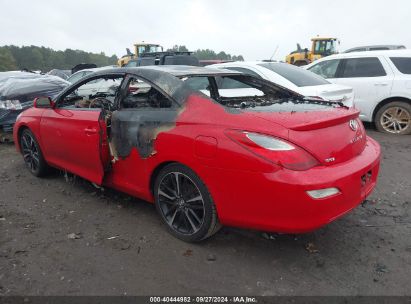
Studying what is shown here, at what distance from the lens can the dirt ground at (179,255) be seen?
102 inches

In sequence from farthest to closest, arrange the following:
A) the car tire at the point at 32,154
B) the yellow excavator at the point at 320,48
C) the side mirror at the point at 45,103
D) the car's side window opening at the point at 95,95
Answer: the yellow excavator at the point at 320,48 < the car tire at the point at 32,154 < the side mirror at the point at 45,103 < the car's side window opening at the point at 95,95

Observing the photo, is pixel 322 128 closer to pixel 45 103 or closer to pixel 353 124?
pixel 353 124

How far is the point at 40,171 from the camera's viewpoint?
4.84 metres

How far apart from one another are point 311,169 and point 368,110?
583 centimetres

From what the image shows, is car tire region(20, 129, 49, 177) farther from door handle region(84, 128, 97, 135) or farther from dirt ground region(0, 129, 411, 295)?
door handle region(84, 128, 97, 135)

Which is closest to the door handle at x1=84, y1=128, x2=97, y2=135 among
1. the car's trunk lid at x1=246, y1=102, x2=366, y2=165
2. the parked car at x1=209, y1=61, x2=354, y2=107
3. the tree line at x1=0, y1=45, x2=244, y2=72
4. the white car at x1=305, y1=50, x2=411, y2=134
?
the car's trunk lid at x1=246, y1=102, x2=366, y2=165

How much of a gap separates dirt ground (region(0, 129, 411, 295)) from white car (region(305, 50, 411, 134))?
3797mm

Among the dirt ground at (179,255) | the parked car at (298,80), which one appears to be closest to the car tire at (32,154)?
the dirt ground at (179,255)

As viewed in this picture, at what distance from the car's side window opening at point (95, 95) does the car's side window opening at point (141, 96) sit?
0.52 feet

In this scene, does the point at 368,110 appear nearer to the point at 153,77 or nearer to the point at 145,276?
the point at 153,77

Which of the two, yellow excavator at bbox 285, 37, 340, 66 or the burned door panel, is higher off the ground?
yellow excavator at bbox 285, 37, 340, 66

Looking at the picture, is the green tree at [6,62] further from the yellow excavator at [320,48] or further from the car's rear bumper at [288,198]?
the car's rear bumper at [288,198]

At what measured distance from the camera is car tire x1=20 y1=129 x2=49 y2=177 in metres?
4.75

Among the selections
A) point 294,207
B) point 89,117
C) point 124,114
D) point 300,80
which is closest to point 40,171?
point 89,117
